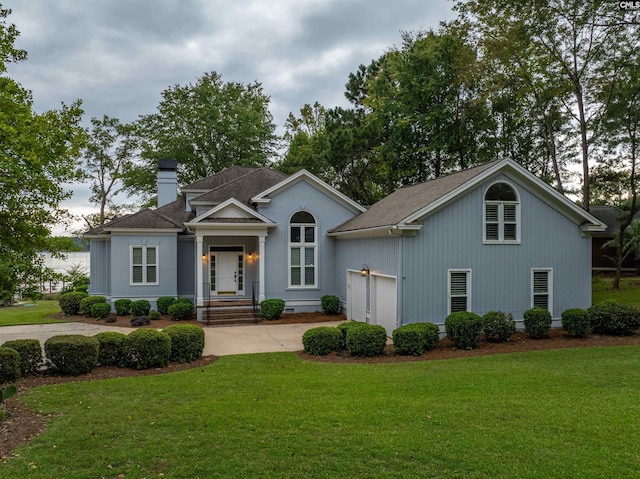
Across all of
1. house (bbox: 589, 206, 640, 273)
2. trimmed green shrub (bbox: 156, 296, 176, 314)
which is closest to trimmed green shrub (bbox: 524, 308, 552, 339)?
trimmed green shrub (bbox: 156, 296, 176, 314)

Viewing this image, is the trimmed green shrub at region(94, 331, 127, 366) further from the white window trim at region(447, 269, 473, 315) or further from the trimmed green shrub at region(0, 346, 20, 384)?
the white window trim at region(447, 269, 473, 315)

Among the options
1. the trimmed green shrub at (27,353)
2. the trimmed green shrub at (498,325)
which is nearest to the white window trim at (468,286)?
the trimmed green shrub at (498,325)

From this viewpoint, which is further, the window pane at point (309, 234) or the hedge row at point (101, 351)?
the window pane at point (309, 234)

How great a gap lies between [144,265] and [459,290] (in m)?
12.7

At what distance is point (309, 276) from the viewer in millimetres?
18188

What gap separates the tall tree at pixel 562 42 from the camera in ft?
56.1

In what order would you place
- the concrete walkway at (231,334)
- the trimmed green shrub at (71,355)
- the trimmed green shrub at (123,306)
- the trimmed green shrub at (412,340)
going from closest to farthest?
the trimmed green shrub at (71,355) → the trimmed green shrub at (412,340) → the concrete walkway at (231,334) → the trimmed green shrub at (123,306)

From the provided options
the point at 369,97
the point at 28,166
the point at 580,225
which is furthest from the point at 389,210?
the point at 369,97

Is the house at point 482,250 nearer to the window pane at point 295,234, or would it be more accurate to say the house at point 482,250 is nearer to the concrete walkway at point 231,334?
the concrete walkway at point 231,334

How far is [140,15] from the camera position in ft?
41.5

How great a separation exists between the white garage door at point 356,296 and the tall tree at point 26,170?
389 inches

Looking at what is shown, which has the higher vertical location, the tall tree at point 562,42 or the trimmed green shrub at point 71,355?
the tall tree at point 562,42

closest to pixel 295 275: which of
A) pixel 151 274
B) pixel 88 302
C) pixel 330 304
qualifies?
pixel 330 304

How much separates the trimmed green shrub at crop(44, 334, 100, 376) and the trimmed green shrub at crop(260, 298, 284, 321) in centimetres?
793
